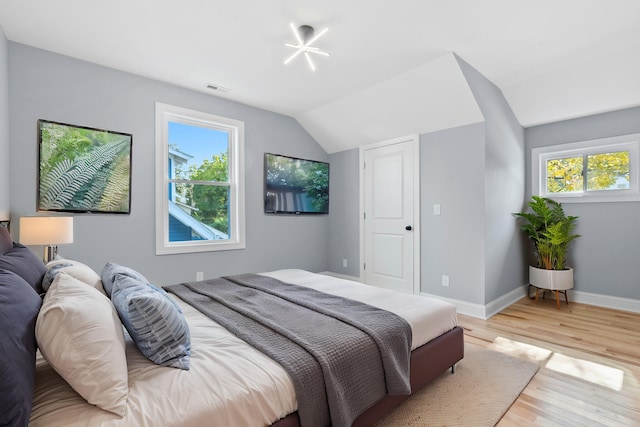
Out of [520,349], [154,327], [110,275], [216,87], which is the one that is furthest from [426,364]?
[216,87]

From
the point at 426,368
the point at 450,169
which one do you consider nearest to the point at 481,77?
the point at 450,169

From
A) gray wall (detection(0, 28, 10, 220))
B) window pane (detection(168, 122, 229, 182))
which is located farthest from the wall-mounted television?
gray wall (detection(0, 28, 10, 220))

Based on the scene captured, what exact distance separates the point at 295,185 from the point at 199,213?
4.68 ft

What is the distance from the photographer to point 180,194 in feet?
12.0

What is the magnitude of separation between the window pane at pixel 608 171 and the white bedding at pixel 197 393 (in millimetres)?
4350

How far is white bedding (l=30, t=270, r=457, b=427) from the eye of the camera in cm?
96

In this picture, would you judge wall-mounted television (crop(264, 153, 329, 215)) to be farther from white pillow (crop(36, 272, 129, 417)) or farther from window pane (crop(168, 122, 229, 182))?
white pillow (crop(36, 272, 129, 417))

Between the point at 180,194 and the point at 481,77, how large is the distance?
3.55 meters

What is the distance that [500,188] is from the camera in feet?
11.9

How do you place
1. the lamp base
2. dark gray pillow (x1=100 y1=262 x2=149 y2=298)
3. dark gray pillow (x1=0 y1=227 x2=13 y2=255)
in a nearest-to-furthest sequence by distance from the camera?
dark gray pillow (x1=100 y1=262 x2=149 y2=298), dark gray pillow (x1=0 y1=227 x2=13 y2=255), the lamp base

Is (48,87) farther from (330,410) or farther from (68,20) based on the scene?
(330,410)

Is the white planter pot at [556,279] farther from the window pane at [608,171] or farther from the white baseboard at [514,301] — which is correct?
the window pane at [608,171]

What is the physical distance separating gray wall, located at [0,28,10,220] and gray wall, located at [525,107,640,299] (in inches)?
221

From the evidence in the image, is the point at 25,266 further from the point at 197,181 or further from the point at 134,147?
the point at 197,181
